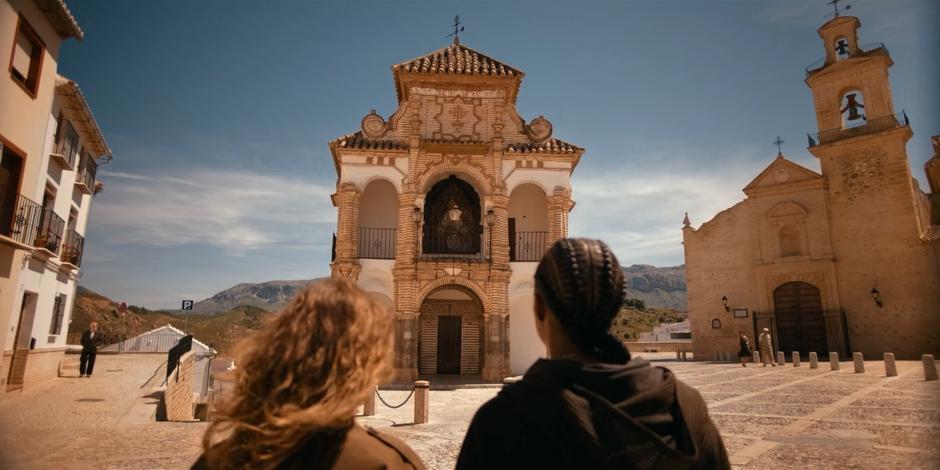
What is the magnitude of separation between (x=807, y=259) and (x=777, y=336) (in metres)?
3.81

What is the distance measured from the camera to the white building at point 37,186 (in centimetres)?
1111

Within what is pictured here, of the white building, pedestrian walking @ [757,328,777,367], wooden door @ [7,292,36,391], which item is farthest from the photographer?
pedestrian walking @ [757,328,777,367]

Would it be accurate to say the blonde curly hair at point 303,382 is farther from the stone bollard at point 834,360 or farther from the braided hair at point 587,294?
the stone bollard at point 834,360

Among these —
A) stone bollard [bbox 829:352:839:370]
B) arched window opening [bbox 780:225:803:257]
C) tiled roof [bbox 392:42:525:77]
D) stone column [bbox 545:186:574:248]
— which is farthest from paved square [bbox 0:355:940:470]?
tiled roof [bbox 392:42:525:77]

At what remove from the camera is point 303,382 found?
1443mm

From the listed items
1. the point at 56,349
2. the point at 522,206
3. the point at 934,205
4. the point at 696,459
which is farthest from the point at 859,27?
the point at 56,349

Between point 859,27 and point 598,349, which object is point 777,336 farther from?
point 598,349

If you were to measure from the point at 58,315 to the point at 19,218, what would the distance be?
6441 millimetres

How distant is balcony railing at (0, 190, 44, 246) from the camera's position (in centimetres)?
1137

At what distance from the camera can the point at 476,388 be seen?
15.2 meters

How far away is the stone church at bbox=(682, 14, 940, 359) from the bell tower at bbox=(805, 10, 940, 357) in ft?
0.13

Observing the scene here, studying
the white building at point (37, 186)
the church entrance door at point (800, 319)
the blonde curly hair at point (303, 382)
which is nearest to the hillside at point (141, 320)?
the white building at point (37, 186)

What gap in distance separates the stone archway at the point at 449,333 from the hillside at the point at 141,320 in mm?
18117

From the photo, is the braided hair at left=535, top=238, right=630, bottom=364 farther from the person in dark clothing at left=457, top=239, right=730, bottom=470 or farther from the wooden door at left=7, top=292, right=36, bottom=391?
the wooden door at left=7, top=292, right=36, bottom=391
